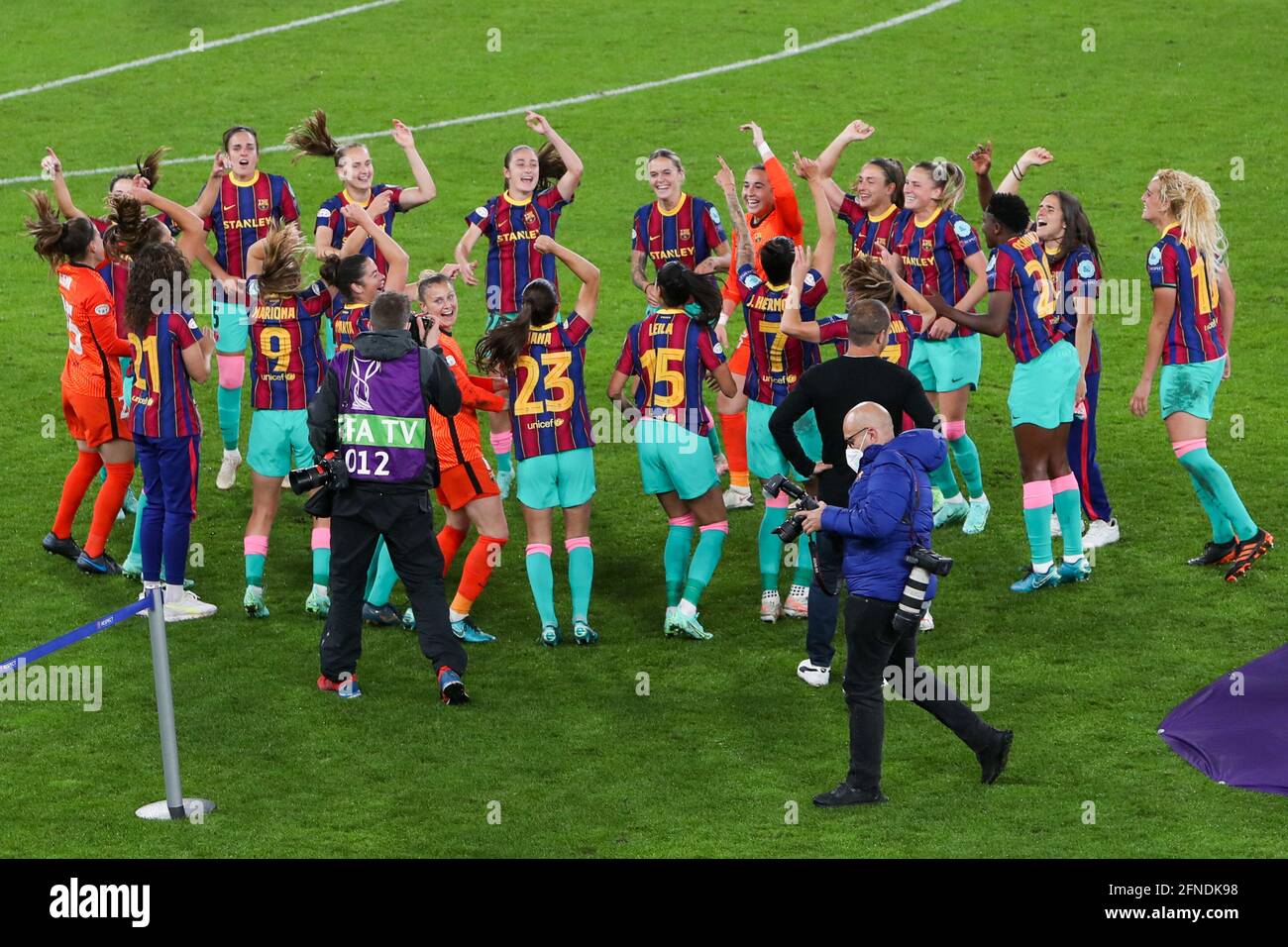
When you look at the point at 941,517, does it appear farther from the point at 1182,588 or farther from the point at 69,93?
the point at 69,93

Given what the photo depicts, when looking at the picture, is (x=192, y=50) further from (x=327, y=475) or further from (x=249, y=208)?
(x=327, y=475)

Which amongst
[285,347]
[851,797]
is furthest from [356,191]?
[851,797]

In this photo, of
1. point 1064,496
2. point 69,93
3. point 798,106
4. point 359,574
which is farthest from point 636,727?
point 69,93

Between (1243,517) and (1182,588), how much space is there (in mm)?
624

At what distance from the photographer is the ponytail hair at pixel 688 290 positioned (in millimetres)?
10750

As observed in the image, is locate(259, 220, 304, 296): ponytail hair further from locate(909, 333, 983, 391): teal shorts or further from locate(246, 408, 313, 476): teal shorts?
locate(909, 333, 983, 391): teal shorts

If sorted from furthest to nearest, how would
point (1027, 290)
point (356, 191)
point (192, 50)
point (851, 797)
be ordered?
point (192, 50)
point (356, 191)
point (1027, 290)
point (851, 797)

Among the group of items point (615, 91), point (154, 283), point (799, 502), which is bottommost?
point (799, 502)

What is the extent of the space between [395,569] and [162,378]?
6.76ft

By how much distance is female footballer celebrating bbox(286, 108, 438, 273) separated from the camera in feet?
42.2

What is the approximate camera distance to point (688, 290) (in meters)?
10.8

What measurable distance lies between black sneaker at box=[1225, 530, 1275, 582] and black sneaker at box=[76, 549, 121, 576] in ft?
24.0

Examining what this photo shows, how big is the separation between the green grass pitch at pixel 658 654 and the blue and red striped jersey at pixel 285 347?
1368 millimetres

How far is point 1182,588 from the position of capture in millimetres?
11516
